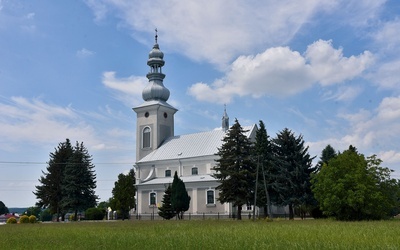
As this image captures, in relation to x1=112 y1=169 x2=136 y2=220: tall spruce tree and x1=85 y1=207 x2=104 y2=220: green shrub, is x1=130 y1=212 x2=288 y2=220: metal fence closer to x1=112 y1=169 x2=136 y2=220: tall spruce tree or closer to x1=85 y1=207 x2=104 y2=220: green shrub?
x1=112 y1=169 x2=136 y2=220: tall spruce tree

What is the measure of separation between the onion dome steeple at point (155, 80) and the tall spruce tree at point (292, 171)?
96.8 feet

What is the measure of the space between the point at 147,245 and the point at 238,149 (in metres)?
32.2

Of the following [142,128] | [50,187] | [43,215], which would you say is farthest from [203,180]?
[43,215]

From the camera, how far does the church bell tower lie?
6831 centimetres

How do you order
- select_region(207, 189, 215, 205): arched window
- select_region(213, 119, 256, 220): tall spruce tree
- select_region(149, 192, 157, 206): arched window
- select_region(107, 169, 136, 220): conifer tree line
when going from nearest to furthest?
1. select_region(213, 119, 256, 220): tall spruce tree
2. select_region(207, 189, 215, 205): arched window
3. select_region(107, 169, 136, 220): conifer tree line
4. select_region(149, 192, 157, 206): arched window

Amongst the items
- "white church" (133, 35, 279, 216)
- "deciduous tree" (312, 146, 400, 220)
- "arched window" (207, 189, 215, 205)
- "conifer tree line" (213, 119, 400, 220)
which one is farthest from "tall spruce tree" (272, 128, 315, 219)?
"arched window" (207, 189, 215, 205)

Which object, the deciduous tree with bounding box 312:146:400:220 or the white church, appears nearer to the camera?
the deciduous tree with bounding box 312:146:400:220

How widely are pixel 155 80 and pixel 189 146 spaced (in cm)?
1464

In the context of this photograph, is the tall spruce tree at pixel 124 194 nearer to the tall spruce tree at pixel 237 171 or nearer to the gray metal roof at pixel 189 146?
the gray metal roof at pixel 189 146

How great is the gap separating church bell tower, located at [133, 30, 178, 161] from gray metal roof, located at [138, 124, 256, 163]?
186 cm

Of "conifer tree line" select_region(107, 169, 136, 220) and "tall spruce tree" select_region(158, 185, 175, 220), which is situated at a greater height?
"conifer tree line" select_region(107, 169, 136, 220)

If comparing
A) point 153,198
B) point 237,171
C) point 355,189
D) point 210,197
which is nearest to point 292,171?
point 237,171

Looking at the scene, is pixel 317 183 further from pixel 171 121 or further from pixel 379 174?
pixel 171 121

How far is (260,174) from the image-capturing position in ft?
148
